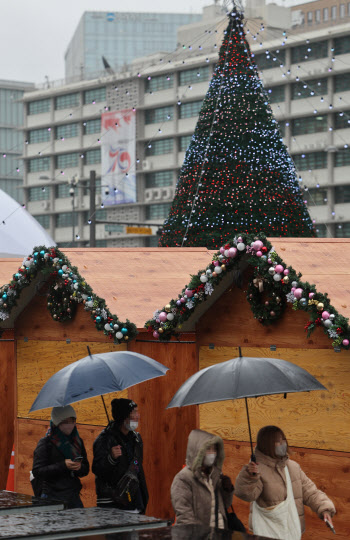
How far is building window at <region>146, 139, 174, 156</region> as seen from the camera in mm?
77625

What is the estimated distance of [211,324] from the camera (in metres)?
10.2

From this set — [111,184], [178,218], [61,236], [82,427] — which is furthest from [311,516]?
[61,236]

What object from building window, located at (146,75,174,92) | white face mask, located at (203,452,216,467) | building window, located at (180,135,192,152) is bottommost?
white face mask, located at (203,452,216,467)

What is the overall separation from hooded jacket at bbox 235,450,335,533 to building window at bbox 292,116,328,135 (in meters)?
61.8

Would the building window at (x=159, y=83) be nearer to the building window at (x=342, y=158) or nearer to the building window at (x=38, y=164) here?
the building window at (x=38, y=164)

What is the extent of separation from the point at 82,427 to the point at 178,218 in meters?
5.14

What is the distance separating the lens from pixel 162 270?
12062 mm

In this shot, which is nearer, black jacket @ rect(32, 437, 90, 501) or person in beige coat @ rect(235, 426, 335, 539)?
person in beige coat @ rect(235, 426, 335, 539)

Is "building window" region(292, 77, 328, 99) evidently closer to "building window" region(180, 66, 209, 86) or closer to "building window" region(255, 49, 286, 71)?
"building window" region(255, 49, 286, 71)

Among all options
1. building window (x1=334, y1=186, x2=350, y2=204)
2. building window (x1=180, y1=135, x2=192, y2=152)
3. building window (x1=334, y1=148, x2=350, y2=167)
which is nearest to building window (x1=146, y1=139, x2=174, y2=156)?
building window (x1=180, y1=135, x2=192, y2=152)

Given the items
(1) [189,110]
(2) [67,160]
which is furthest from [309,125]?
Result: (2) [67,160]

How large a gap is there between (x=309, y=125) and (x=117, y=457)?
62.2 metres

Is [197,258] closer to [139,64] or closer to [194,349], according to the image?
[194,349]

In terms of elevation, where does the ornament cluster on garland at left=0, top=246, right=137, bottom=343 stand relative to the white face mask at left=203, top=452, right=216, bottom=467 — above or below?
above
